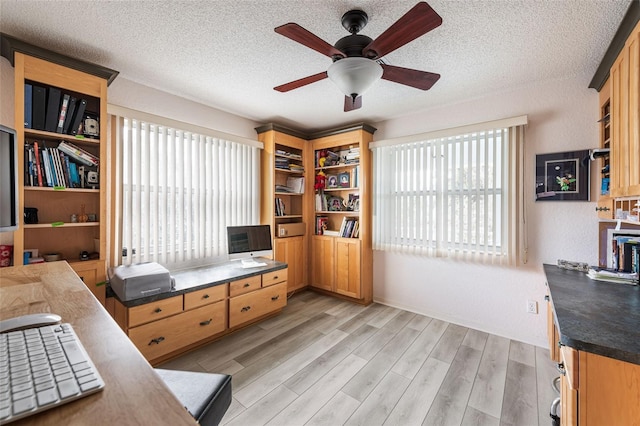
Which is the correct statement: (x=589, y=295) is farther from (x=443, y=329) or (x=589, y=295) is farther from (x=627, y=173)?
(x=443, y=329)

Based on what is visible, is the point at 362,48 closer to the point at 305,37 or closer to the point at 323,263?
the point at 305,37

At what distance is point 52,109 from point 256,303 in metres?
2.31

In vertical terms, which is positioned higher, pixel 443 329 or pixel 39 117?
pixel 39 117

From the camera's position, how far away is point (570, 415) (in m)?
1.07

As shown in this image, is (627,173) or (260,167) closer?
(627,173)

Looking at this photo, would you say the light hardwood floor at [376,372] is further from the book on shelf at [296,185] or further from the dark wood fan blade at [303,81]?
the dark wood fan blade at [303,81]

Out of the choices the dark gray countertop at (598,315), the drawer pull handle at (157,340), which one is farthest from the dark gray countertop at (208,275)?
the dark gray countertop at (598,315)

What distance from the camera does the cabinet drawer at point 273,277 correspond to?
2965 mm

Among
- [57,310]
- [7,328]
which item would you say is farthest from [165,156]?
[7,328]

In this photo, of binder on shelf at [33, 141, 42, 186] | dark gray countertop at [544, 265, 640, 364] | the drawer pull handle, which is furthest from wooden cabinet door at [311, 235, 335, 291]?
binder on shelf at [33, 141, 42, 186]

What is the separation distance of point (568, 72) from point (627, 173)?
133 cm

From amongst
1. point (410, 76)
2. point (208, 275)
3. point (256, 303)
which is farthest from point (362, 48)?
point (256, 303)

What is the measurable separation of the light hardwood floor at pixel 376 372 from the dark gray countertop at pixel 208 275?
570 millimetres

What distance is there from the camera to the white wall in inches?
92.2
